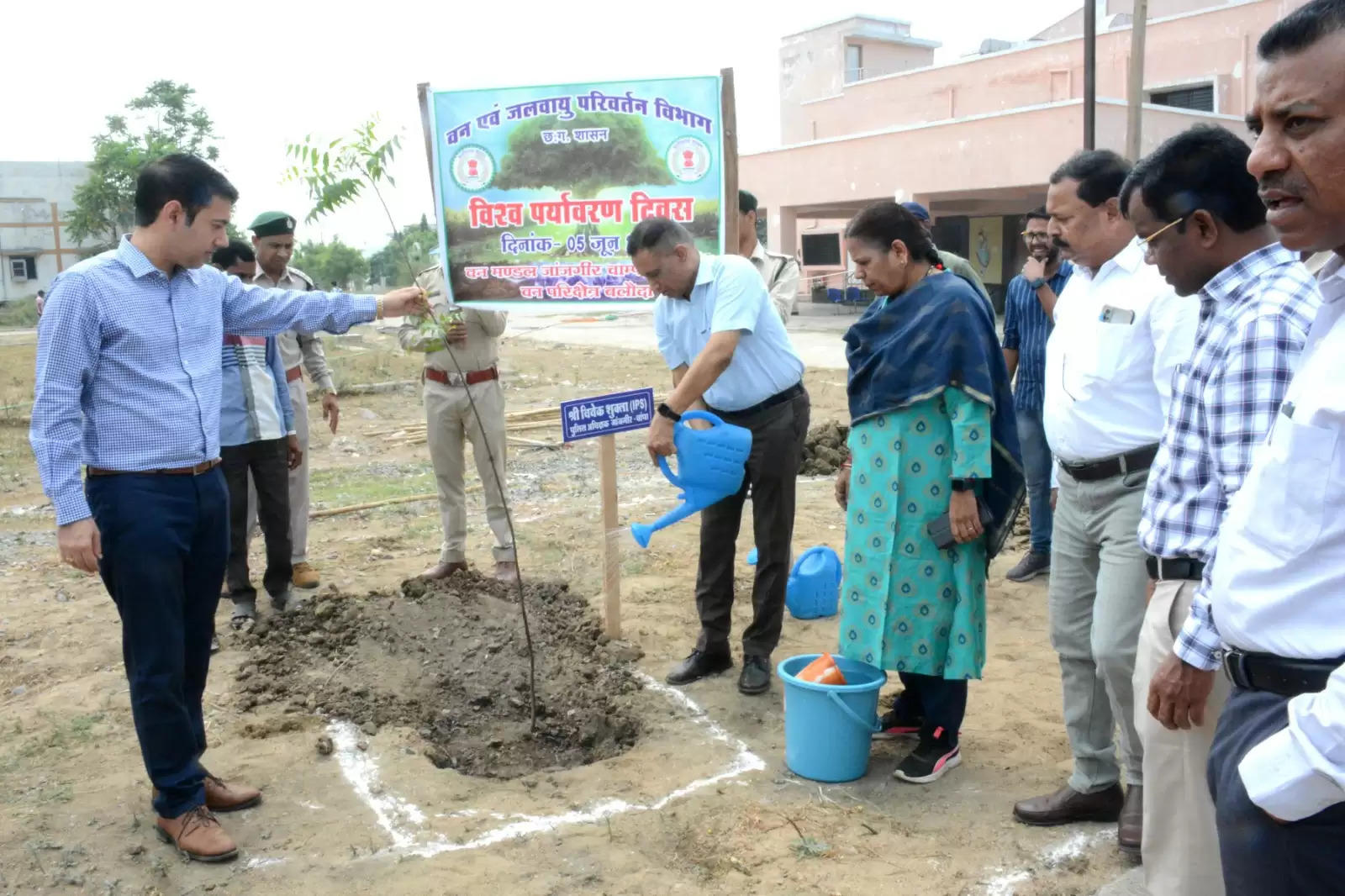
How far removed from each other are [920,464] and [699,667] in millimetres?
1673

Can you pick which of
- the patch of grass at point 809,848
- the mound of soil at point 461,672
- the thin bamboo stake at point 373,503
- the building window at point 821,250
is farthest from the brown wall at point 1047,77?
the patch of grass at point 809,848

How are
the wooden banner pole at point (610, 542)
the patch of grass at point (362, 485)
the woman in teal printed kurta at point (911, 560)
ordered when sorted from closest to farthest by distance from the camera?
the woman in teal printed kurta at point (911, 560)
the wooden banner pole at point (610, 542)
the patch of grass at point (362, 485)

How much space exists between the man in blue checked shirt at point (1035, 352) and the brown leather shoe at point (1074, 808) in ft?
7.35

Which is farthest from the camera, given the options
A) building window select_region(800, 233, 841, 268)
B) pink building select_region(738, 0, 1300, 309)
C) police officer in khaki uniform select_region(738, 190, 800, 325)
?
building window select_region(800, 233, 841, 268)

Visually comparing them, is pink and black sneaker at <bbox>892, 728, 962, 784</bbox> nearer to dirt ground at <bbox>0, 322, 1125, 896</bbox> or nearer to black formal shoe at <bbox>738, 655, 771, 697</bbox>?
dirt ground at <bbox>0, 322, 1125, 896</bbox>

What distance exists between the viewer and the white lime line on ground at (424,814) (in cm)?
345

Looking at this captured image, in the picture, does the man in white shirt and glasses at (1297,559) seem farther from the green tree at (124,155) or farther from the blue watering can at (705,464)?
the green tree at (124,155)

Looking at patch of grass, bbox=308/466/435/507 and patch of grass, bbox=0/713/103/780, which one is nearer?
patch of grass, bbox=0/713/103/780

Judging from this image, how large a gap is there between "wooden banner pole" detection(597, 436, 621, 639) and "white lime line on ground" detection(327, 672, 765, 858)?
103 centimetres

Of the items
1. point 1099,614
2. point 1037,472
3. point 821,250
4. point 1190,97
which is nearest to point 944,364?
point 1099,614

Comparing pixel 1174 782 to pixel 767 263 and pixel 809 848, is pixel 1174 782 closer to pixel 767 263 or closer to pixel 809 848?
pixel 809 848

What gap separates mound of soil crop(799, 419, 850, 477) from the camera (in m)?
9.12

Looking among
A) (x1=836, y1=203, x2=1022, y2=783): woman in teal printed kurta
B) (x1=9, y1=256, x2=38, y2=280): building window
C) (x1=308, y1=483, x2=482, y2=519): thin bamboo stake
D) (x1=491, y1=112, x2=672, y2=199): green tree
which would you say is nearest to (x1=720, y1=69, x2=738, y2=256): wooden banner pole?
(x1=491, y1=112, x2=672, y2=199): green tree

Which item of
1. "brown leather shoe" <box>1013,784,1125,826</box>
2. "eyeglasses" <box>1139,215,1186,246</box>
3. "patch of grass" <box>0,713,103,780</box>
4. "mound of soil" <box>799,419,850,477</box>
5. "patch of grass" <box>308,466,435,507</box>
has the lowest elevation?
"brown leather shoe" <box>1013,784,1125,826</box>
